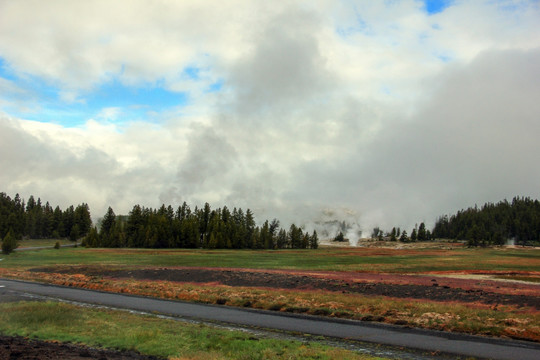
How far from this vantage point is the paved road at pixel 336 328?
17.5 m

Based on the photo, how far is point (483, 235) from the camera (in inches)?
7352

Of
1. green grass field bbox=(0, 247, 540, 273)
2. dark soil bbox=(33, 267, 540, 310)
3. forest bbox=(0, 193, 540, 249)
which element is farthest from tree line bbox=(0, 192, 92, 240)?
dark soil bbox=(33, 267, 540, 310)

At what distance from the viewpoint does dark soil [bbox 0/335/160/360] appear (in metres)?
14.2

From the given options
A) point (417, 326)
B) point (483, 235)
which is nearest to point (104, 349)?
point (417, 326)

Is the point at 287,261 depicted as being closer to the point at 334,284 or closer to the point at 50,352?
the point at 334,284

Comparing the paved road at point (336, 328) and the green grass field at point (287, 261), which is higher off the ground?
the paved road at point (336, 328)

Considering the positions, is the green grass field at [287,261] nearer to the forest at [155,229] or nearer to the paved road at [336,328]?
the paved road at [336,328]

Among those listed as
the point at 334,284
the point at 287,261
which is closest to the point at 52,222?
the point at 287,261

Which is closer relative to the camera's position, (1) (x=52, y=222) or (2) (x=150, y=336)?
(2) (x=150, y=336)

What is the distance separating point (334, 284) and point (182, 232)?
11310 centimetres

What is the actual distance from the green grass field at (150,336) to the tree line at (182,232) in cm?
11878

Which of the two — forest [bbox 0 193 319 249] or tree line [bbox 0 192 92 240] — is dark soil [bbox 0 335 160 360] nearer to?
forest [bbox 0 193 319 249]

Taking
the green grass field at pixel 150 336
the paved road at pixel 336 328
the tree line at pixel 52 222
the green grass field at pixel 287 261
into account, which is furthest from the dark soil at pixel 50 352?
the tree line at pixel 52 222

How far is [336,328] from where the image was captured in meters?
21.8
